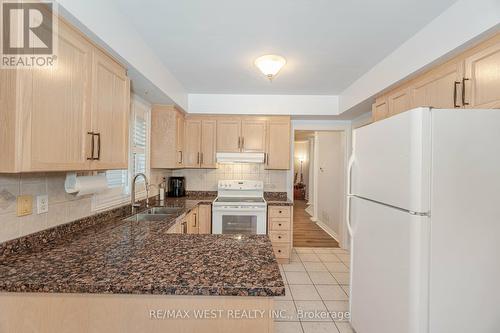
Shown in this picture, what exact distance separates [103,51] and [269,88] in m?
2.10

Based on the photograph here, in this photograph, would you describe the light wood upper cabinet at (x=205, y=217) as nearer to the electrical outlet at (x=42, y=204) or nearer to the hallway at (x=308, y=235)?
the hallway at (x=308, y=235)

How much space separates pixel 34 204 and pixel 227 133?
101 inches

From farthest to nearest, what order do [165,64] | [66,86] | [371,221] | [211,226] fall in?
[211,226] → [165,64] → [371,221] → [66,86]

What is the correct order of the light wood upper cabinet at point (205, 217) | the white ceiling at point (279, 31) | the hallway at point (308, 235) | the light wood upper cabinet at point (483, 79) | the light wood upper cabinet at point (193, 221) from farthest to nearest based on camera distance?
1. the hallway at point (308, 235)
2. the light wood upper cabinet at point (205, 217)
3. the light wood upper cabinet at point (193, 221)
4. the white ceiling at point (279, 31)
5. the light wood upper cabinet at point (483, 79)

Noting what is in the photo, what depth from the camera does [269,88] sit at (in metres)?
3.31

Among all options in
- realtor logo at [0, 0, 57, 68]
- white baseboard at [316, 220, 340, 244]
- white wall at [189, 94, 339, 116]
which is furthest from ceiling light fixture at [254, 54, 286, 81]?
white baseboard at [316, 220, 340, 244]

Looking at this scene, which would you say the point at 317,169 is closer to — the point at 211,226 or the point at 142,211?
the point at 211,226

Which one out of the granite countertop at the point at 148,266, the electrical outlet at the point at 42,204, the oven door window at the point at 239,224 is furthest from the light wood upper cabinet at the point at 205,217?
the electrical outlet at the point at 42,204

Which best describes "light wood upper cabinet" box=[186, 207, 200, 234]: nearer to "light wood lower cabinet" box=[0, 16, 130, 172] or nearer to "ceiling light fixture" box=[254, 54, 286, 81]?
"light wood lower cabinet" box=[0, 16, 130, 172]

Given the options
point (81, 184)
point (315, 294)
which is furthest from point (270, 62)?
point (315, 294)

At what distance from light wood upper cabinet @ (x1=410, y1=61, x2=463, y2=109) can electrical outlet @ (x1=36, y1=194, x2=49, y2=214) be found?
269cm

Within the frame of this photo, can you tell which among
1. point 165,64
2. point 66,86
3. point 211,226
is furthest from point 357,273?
point 165,64

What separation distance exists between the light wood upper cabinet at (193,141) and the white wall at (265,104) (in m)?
0.22

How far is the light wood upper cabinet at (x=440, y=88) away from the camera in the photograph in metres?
1.67
